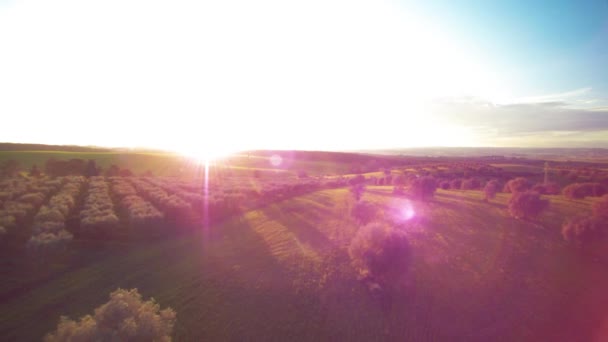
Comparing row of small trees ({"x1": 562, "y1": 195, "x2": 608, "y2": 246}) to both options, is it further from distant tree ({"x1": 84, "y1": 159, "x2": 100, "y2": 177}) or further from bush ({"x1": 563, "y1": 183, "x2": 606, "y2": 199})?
distant tree ({"x1": 84, "y1": 159, "x2": 100, "y2": 177})

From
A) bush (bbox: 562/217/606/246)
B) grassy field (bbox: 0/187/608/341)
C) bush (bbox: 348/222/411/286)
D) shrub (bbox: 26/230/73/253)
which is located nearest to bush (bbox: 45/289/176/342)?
grassy field (bbox: 0/187/608/341)

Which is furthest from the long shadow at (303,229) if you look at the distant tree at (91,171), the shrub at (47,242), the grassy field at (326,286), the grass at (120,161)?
the grass at (120,161)

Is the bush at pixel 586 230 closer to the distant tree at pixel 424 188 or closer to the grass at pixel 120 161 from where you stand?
the distant tree at pixel 424 188

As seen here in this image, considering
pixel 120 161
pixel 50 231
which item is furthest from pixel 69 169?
pixel 50 231

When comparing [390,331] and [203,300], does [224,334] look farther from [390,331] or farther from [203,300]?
[390,331]

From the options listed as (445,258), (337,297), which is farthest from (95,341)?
(445,258)

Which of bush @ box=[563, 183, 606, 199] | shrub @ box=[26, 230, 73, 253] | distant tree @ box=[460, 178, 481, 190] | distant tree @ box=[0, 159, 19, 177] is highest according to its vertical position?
distant tree @ box=[0, 159, 19, 177]

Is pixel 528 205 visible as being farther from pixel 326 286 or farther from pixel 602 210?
pixel 326 286
